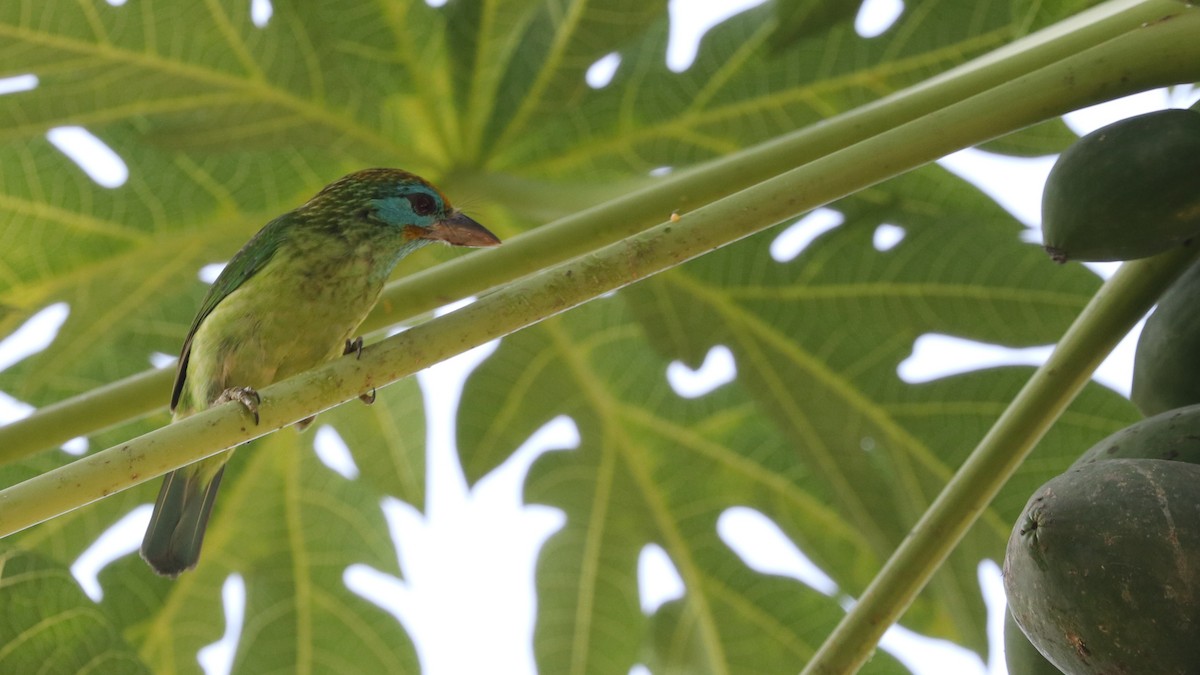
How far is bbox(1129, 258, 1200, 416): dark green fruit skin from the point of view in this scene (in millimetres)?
1528

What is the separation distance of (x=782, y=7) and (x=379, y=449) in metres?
1.50

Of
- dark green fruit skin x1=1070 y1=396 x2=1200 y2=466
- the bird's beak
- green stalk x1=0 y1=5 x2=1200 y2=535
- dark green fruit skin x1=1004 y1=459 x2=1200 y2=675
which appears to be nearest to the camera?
dark green fruit skin x1=1004 y1=459 x2=1200 y2=675

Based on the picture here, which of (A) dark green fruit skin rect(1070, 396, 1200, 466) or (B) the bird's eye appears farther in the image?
(B) the bird's eye

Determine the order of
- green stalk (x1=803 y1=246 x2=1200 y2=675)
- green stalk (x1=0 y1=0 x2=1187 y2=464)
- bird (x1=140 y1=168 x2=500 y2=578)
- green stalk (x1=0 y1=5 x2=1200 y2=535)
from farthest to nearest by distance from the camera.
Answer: bird (x1=140 y1=168 x2=500 y2=578) < green stalk (x1=0 y1=0 x2=1187 y2=464) < green stalk (x1=803 y1=246 x2=1200 y2=675) < green stalk (x1=0 y1=5 x2=1200 y2=535)

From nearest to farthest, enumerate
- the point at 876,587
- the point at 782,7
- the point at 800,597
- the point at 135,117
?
the point at 876,587, the point at 782,7, the point at 135,117, the point at 800,597

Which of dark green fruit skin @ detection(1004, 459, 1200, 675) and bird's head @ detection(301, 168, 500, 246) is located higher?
bird's head @ detection(301, 168, 500, 246)

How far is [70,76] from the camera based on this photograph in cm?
254

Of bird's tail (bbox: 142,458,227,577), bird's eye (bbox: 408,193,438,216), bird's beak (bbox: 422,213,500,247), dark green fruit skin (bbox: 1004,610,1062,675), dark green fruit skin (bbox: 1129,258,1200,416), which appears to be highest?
bird's eye (bbox: 408,193,438,216)

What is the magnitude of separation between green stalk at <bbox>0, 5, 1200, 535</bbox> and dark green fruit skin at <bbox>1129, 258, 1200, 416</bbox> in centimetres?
21

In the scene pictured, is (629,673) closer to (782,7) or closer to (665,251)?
(782,7)

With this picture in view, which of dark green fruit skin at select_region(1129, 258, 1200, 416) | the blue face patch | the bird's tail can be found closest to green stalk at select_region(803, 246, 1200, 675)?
dark green fruit skin at select_region(1129, 258, 1200, 416)

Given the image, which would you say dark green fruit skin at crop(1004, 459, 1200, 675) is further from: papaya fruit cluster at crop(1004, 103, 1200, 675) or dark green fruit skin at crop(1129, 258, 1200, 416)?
dark green fruit skin at crop(1129, 258, 1200, 416)

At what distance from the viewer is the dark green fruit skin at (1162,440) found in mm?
1330

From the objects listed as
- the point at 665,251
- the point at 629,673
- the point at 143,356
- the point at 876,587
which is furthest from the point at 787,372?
the point at 143,356
